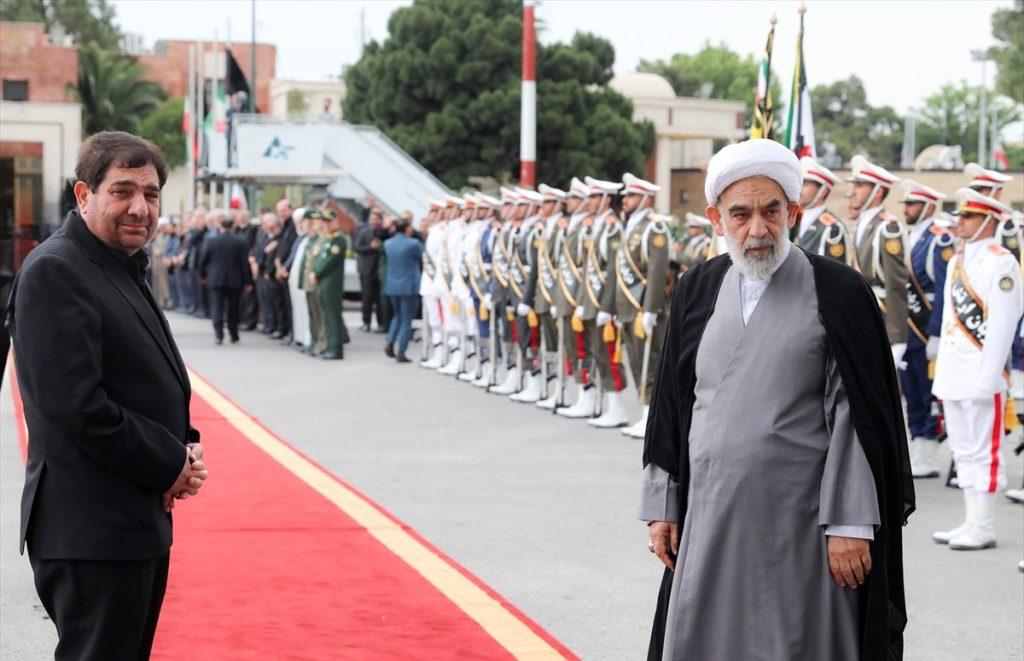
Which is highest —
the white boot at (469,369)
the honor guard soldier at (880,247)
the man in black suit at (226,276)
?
the honor guard soldier at (880,247)

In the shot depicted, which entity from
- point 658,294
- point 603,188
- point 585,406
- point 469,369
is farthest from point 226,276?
point 658,294

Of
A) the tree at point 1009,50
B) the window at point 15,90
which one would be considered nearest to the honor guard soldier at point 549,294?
the tree at point 1009,50

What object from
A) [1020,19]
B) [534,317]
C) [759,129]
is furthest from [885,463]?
[1020,19]

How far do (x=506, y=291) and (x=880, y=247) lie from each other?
21.3ft

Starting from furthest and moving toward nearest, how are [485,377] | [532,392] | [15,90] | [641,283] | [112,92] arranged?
1. [112,92]
2. [15,90]
3. [485,377]
4. [532,392]
5. [641,283]

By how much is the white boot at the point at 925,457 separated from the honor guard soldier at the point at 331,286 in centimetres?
1032

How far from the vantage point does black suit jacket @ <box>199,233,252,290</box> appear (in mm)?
22531

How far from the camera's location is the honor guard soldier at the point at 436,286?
19.0m

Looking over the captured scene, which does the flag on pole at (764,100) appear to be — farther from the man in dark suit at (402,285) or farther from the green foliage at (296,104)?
the green foliage at (296,104)

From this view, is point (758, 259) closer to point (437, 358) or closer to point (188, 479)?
point (188, 479)

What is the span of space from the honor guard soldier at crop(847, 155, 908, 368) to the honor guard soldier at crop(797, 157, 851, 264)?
0.14m

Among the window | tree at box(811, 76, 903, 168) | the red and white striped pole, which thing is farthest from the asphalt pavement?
tree at box(811, 76, 903, 168)

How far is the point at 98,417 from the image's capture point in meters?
3.74

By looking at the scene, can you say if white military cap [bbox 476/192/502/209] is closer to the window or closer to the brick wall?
the window
